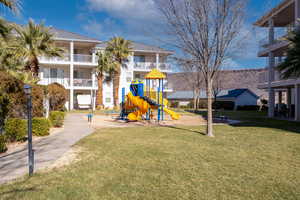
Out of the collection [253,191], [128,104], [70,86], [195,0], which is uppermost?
[195,0]

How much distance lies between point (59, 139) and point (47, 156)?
2.81m

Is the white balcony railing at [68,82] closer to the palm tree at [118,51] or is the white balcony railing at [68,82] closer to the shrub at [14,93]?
the palm tree at [118,51]

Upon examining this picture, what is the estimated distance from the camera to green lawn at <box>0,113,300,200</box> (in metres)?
4.10

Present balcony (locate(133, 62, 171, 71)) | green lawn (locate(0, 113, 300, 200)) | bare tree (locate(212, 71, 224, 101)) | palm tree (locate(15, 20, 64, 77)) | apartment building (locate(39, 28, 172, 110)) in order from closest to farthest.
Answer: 1. green lawn (locate(0, 113, 300, 200))
2. palm tree (locate(15, 20, 64, 77))
3. apartment building (locate(39, 28, 172, 110))
4. balcony (locate(133, 62, 171, 71))
5. bare tree (locate(212, 71, 224, 101))

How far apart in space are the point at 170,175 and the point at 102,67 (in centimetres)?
2611

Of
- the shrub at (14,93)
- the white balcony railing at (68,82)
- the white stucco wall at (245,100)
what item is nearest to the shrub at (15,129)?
the shrub at (14,93)

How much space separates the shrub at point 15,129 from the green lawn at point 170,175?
2615 millimetres

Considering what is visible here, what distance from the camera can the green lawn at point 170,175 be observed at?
161 inches

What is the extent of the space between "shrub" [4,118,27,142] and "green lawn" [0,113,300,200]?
2615 millimetres

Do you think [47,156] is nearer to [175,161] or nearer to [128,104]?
[175,161]

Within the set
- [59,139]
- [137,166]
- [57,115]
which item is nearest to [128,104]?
[57,115]

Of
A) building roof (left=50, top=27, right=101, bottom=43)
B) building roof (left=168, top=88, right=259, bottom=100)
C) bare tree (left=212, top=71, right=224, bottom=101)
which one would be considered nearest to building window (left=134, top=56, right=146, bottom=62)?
building roof (left=50, top=27, right=101, bottom=43)

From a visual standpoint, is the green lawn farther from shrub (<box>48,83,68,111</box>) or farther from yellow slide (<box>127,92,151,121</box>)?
shrub (<box>48,83,68,111</box>)

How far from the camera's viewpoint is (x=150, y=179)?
4.80m
